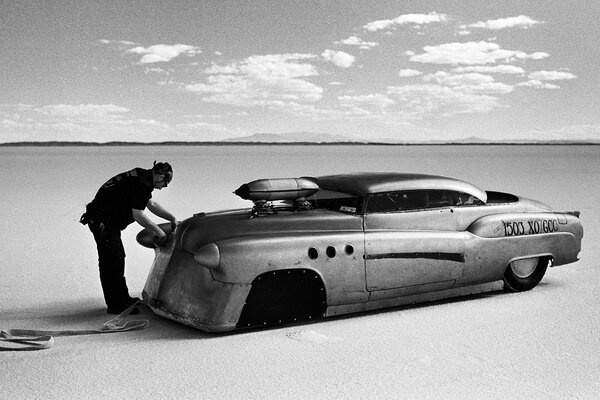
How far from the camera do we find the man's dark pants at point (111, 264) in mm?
7051

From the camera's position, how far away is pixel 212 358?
5816mm

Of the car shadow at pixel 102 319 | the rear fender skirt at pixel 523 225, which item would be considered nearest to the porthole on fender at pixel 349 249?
the car shadow at pixel 102 319

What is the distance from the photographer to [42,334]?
6.45m

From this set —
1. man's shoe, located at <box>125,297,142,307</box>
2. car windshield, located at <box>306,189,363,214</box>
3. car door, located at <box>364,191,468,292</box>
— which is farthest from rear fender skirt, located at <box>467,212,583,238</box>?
man's shoe, located at <box>125,297,142,307</box>

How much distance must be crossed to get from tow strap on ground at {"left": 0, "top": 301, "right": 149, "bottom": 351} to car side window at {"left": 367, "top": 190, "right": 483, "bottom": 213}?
230 centimetres

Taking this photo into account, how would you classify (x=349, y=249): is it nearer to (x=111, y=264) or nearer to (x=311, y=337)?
(x=311, y=337)

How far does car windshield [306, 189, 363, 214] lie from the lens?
715 centimetres

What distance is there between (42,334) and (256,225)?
1.94 metres

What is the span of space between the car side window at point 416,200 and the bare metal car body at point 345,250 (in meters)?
0.01

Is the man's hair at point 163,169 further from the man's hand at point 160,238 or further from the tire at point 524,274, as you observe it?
the tire at point 524,274

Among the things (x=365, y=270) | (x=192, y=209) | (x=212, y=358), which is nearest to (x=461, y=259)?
(x=365, y=270)

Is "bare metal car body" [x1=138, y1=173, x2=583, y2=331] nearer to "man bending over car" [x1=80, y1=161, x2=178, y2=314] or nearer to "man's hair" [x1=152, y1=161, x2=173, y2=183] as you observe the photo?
"man bending over car" [x1=80, y1=161, x2=178, y2=314]

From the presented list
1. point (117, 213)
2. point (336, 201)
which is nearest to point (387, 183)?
point (336, 201)

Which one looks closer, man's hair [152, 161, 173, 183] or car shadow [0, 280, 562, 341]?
car shadow [0, 280, 562, 341]
